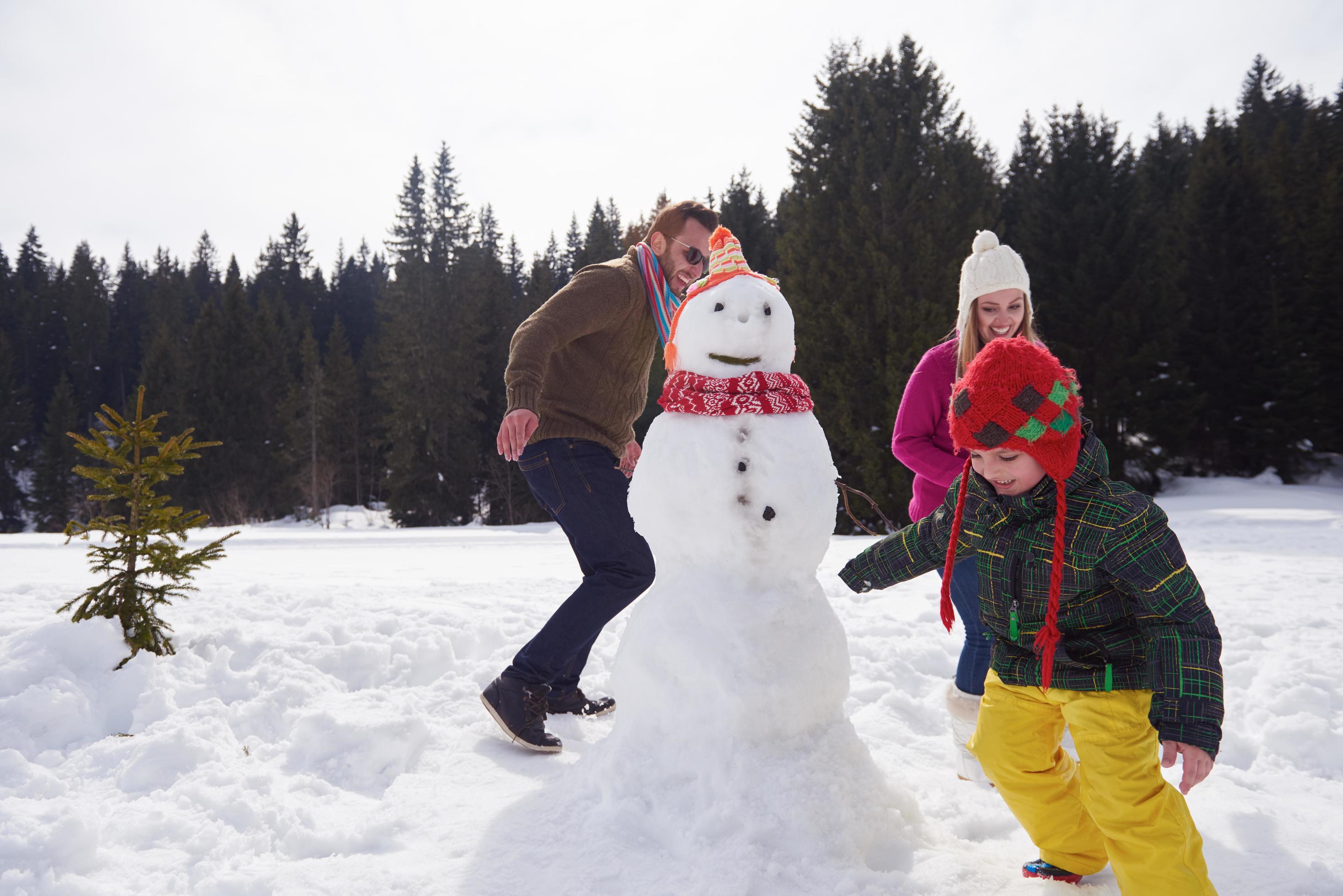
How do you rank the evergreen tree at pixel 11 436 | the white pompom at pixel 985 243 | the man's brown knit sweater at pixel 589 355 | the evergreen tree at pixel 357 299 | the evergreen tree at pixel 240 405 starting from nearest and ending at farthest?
the man's brown knit sweater at pixel 589 355, the white pompom at pixel 985 243, the evergreen tree at pixel 240 405, the evergreen tree at pixel 11 436, the evergreen tree at pixel 357 299

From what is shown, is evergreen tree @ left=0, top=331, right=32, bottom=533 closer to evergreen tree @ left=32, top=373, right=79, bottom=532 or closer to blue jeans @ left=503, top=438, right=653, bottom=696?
evergreen tree @ left=32, top=373, right=79, bottom=532

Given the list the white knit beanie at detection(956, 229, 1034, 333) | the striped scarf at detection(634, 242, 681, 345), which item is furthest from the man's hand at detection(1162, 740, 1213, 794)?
the striped scarf at detection(634, 242, 681, 345)

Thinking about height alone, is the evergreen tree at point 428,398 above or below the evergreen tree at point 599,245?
below

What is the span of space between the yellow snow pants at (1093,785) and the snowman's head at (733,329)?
1.18 meters

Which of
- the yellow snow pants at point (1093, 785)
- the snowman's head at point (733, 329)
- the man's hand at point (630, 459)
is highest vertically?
the snowman's head at point (733, 329)

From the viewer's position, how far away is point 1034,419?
1.86m

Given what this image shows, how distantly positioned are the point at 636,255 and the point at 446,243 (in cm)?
2844

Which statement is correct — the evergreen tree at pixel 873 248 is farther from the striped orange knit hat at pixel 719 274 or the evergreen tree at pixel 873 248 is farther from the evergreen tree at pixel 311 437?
the evergreen tree at pixel 311 437

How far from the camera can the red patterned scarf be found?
235 cm

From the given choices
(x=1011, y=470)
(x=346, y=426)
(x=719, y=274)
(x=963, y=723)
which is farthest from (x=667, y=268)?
(x=346, y=426)

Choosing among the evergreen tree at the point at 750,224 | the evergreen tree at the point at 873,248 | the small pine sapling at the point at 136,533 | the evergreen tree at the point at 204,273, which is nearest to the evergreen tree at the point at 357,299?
the evergreen tree at the point at 204,273

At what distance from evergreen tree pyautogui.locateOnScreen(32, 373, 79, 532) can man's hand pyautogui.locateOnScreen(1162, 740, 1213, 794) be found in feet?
110

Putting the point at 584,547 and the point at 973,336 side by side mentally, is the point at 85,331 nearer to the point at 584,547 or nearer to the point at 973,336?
the point at 584,547

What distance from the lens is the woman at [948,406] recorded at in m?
2.75
